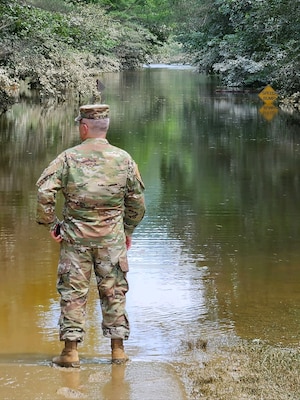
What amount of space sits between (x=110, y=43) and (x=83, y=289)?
4121cm

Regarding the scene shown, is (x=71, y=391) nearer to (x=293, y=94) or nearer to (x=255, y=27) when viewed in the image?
(x=293, y=94)

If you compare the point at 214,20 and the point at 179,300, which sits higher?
the point at 214,20

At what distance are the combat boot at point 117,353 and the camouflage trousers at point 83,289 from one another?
65 millimetres

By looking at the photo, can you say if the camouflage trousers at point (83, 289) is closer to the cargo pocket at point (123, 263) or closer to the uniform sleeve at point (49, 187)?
the cargo pocket at point (123, 263)

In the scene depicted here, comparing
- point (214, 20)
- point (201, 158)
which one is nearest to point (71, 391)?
point (201, 158)

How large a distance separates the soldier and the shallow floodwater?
0.32 metres

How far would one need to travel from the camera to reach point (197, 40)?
2144 inches

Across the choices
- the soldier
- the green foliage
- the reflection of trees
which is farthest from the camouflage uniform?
the green foliage

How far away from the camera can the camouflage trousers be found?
513 centimetres

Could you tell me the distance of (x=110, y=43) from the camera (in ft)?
149

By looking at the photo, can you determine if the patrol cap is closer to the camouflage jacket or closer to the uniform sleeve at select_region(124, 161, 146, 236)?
the camouflage jacket

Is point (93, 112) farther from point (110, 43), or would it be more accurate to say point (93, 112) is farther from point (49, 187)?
point (110, 43)

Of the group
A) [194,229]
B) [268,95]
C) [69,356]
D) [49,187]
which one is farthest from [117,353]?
[268,95]

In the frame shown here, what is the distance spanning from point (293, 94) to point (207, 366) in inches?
1137
